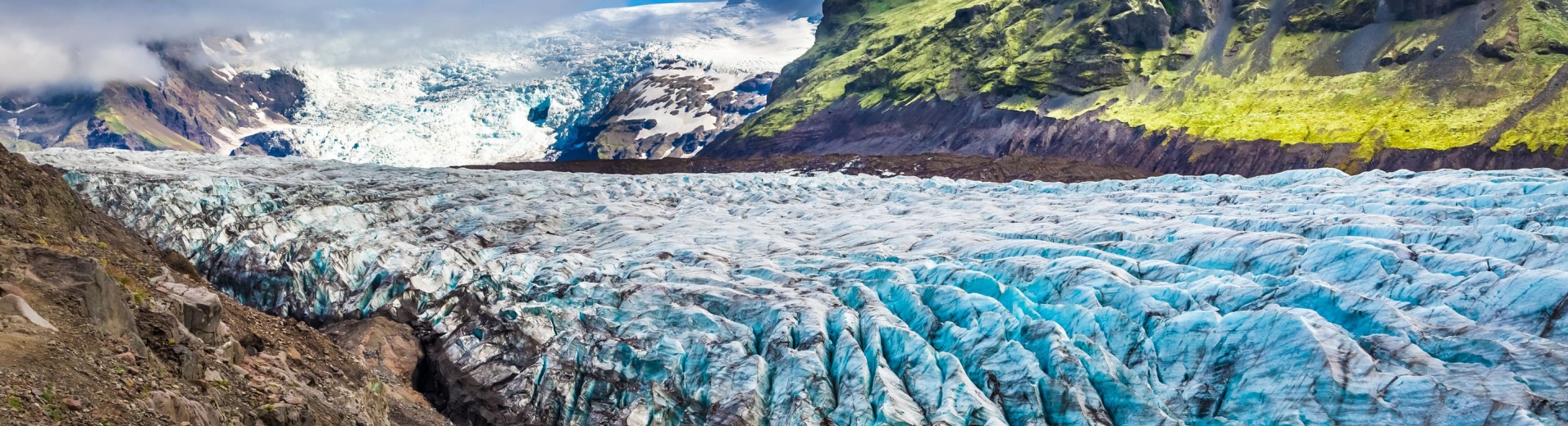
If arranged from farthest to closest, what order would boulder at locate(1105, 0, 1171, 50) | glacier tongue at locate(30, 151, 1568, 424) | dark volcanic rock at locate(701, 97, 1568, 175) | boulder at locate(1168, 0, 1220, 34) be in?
boulder at locate(1105, 0, 1171, 50) → boulder at locate(1168, 0, 1220, 34) → dark volcanic rock at locate(701, 97, 1568, 175) → glacier tongue at locate(30, 151, 1568, 424)

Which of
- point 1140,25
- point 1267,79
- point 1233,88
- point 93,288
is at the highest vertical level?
point 93,288

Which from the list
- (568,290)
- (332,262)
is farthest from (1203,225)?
(332,262)

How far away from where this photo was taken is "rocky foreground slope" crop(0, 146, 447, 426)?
46.1 feet

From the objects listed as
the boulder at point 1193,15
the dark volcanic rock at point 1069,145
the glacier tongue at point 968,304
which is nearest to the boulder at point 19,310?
the glacier tongue at point 968,304

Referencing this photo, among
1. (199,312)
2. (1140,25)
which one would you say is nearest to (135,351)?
(199,312)

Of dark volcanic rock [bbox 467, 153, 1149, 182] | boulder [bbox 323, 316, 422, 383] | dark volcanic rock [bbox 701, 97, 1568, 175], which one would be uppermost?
boulder [bbox 323, 316, 422, 383]

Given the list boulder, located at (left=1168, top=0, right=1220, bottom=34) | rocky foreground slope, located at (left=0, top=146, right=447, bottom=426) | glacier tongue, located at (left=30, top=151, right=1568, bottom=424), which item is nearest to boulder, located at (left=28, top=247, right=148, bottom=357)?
rocky foreground slope, located at (left=0, top=146, right=447, bottom=426)

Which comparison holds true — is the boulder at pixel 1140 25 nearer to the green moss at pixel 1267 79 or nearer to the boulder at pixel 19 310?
the green moss at pixel 1267 79

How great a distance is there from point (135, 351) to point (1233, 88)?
13788cm

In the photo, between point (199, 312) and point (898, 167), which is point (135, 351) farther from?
point (898, 167)

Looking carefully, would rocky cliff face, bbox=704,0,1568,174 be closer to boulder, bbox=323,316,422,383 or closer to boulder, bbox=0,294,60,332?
boulder, bbox=323,316,422,383

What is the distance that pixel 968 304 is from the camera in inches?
1189

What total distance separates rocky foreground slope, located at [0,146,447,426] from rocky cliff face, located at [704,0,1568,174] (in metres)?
104

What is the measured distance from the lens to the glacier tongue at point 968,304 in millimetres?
25469
